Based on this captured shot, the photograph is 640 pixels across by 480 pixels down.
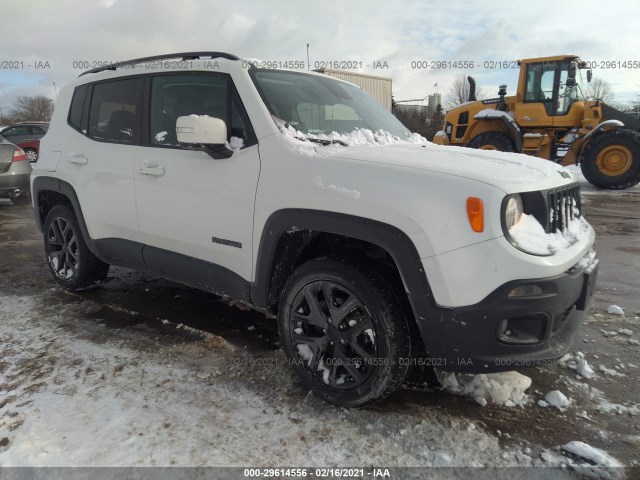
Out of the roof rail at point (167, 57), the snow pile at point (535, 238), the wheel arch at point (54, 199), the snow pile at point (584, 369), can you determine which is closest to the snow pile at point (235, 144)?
the roof rail at point (167, 57)

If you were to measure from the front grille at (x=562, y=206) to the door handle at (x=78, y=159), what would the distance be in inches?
139

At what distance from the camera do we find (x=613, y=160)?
37.2 ft

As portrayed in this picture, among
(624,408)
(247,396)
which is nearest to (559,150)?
(624,408)

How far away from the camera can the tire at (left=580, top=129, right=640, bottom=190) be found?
435 inches

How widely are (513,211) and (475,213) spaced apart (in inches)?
9.2

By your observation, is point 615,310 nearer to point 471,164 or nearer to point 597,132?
point 471,164

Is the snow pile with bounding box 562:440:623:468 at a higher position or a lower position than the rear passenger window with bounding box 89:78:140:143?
lower

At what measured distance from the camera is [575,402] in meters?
2.67

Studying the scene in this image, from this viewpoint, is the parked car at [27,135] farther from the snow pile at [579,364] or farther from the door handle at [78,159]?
the snow pile at [579,364]

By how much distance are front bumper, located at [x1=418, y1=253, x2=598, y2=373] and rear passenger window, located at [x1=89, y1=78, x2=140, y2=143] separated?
8.83 feet

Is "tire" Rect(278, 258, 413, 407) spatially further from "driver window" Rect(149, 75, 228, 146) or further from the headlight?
"driver window" Rect(149, 75, 228, 146)

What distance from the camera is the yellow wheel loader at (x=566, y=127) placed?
1113cm

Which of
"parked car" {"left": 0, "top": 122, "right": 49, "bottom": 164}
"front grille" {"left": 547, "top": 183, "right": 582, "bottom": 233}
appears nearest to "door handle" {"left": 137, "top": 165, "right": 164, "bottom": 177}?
"front grille" {"left": 547, "top": 183, "right": 582, "bottom": 233}

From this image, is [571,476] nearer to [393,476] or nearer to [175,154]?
[393,476]
